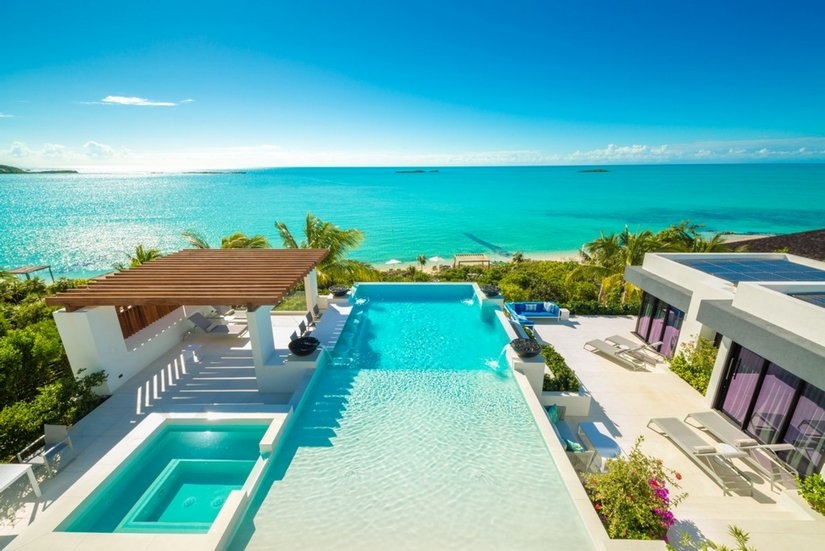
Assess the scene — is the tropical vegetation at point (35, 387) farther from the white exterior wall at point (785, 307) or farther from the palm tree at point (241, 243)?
the white exterior wall at point (785, 307)

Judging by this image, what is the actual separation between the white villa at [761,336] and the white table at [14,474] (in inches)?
541

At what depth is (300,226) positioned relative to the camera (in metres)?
59.2

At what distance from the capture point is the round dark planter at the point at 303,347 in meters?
9.17

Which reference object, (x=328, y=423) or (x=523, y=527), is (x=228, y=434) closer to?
(x=328, y=423)

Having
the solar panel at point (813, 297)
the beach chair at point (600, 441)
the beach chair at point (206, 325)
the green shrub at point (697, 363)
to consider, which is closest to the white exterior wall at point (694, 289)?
the green shrub at point (697, 363)

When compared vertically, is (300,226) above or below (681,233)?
below

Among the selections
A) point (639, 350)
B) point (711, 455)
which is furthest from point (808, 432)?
point (639, 350)

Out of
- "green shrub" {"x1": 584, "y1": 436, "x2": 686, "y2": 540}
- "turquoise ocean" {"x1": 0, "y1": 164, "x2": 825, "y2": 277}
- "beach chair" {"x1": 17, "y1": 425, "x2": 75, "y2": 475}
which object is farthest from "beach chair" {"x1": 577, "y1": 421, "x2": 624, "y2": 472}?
"turquoise ocean" {"x1": 0, "y1": 164, "x2": 825, "y2": 277}

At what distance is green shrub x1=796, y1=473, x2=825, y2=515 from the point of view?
19.2 ft

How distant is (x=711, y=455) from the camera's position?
24.0ft

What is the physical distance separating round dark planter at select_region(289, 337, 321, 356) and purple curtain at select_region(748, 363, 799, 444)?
1050 centimetres

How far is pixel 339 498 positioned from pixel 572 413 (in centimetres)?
599

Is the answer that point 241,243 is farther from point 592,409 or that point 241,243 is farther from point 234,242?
point 592,409

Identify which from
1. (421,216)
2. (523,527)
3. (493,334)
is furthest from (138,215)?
(523,527)
